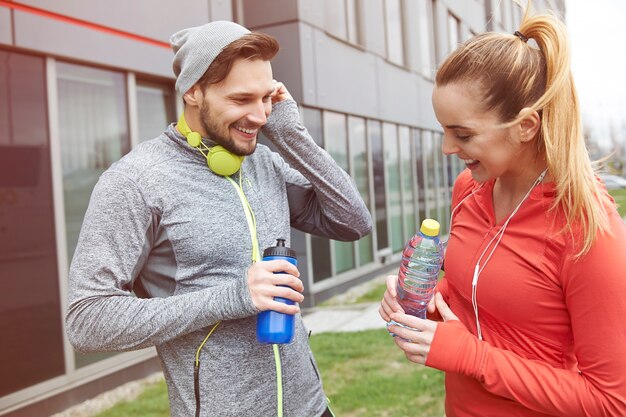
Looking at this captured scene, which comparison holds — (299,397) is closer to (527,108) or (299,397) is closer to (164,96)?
(527,108)

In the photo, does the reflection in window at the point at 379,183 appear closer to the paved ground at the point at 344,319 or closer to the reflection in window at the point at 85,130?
the paved ground at the point at 344,319

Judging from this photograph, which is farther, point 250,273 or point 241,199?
point 241,199

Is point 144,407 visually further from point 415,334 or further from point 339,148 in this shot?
point 339,148

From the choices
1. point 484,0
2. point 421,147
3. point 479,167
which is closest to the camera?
point 479,167

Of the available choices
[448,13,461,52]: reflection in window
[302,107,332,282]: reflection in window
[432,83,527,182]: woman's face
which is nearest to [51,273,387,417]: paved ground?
[302,107,332,282]: reflection in window

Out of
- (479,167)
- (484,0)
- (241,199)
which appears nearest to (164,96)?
(241,199)

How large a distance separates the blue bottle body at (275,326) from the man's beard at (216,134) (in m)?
0.50

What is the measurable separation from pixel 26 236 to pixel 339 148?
5972 millimetres

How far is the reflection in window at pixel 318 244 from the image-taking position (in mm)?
8891

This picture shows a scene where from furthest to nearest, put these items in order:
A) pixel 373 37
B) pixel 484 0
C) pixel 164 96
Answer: pixel 484 0 → pixel 373 37 → pixel 164 96

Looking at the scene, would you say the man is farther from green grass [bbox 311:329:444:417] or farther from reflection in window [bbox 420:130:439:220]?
reflection in window [bbox 420:130:439:220]

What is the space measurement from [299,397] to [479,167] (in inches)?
40.2

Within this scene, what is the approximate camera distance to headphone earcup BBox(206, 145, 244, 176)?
1952 mm

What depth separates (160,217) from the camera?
6.02ft
